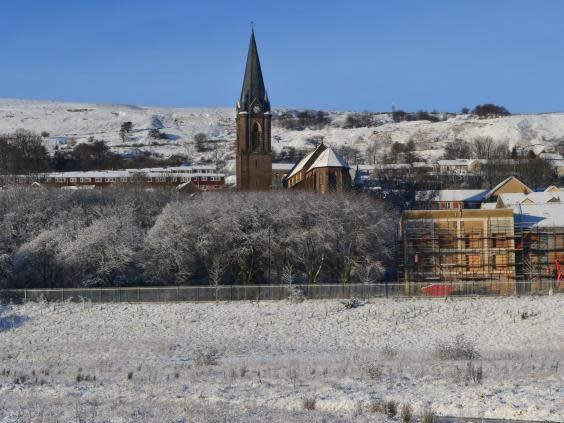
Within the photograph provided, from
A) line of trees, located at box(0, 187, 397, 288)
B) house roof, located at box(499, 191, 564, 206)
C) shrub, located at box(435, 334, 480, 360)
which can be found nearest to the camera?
shrub, located at box(435, 334, 480, 360)

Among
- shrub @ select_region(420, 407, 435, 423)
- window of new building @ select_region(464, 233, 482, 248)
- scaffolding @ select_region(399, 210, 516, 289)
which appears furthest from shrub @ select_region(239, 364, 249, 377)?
window of new building @ select_region(464, 233, 482, 248)

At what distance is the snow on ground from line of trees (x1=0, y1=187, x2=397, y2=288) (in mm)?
7785

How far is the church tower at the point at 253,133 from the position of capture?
264 feet

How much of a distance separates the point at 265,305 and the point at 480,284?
1160 centimetres

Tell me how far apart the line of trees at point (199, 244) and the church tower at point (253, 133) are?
26.9 meters

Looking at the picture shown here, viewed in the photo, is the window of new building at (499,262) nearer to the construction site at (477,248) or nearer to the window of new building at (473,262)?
the construction site at (477,248)

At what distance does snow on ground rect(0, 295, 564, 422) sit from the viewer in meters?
17.4

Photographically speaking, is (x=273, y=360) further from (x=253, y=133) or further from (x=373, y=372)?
(x=253, y=133)

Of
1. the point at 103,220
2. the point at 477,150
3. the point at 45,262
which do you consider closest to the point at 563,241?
the point at 103,220

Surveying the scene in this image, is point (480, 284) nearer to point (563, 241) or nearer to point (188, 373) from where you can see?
point (563, 241)

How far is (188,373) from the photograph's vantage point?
74.8 feet

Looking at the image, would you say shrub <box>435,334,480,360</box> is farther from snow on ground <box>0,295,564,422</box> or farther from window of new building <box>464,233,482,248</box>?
window of new building <box>464,233,482,248</box>

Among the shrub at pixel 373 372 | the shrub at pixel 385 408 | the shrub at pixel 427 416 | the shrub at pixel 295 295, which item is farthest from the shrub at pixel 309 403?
the shrub at pixel 295 295

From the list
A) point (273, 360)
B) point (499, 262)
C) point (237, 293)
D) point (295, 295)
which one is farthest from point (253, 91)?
point (273, 360)
